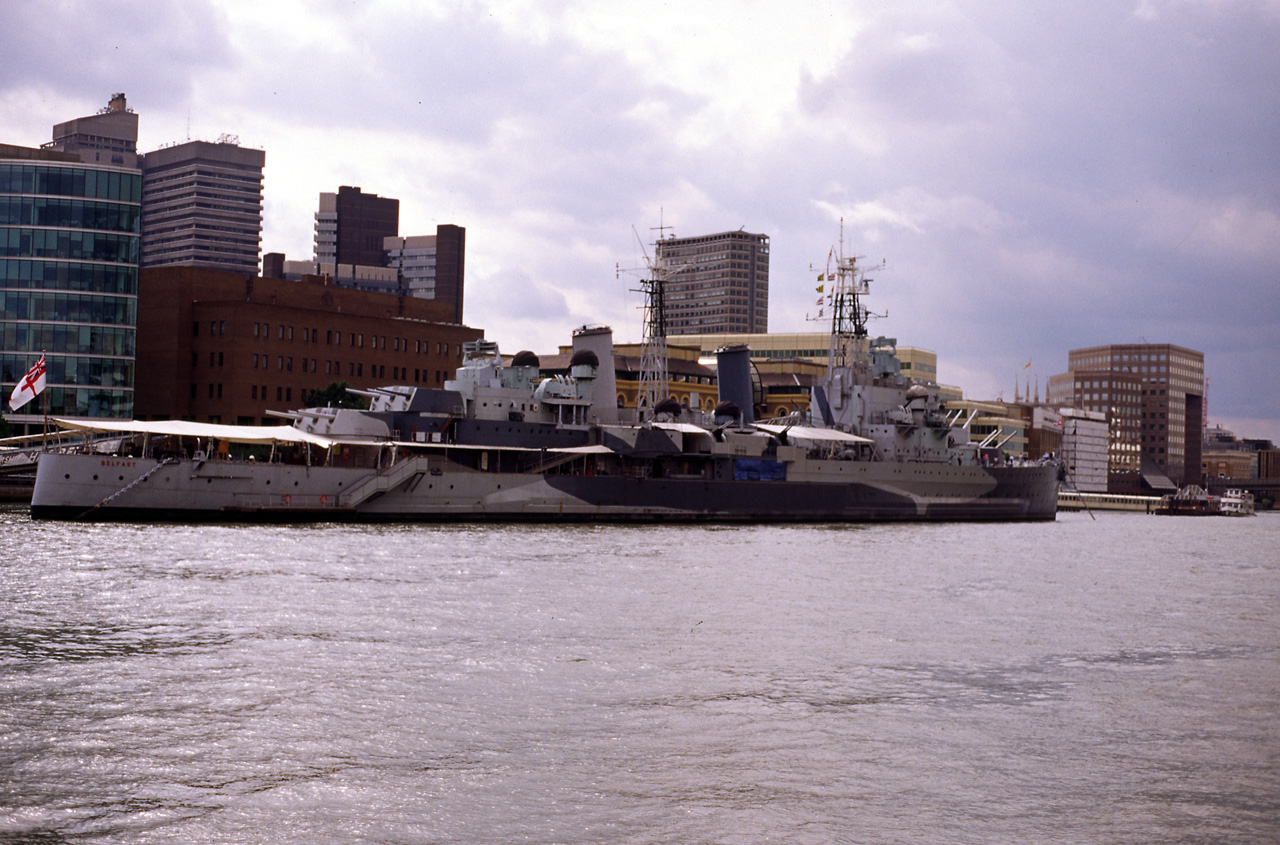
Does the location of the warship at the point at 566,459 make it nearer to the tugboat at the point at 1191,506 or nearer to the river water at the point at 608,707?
the river water at the point at 608,707

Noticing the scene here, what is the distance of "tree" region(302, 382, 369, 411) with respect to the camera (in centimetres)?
8250

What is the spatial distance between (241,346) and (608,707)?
77.3m

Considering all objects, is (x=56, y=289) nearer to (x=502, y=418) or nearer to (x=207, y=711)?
(x=502, y=418)

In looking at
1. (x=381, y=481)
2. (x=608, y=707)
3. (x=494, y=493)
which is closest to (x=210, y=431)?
(x=381, y=481)

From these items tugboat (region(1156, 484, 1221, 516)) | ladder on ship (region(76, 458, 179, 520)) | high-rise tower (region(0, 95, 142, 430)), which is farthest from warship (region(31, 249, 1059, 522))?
tugboat (region(1156, 484, 1221, 516))

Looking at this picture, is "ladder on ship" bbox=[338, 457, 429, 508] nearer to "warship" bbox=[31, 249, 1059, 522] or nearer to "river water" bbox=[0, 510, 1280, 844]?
"warship" bbox=[31, 249, 1059, 522]

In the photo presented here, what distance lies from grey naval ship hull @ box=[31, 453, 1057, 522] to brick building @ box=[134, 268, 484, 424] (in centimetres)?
4145

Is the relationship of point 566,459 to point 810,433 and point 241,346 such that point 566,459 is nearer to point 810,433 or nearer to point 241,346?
point 810,433

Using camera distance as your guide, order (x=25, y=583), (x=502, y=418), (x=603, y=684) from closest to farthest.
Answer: (x=603, y=684)
(x=25, y=583)
(x=502, y=418)

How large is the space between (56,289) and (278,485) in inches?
1619

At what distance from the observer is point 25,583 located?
2386 centimetres

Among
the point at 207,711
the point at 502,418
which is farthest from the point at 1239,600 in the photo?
Result: the point at 502,418

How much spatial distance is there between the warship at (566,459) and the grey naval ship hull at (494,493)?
0.07 m

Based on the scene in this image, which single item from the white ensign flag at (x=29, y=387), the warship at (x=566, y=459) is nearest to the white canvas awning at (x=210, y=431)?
the warship at (x=566, y=459)
